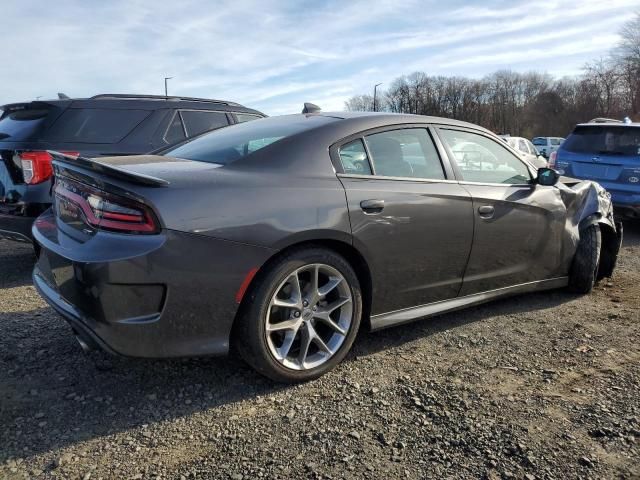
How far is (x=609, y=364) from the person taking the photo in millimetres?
3115

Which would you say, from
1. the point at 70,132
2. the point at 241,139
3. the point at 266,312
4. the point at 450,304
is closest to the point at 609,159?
the point at 450,304

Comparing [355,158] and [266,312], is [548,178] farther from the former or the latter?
[266,312]

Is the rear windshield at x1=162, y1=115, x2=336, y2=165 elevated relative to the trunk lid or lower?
elevated

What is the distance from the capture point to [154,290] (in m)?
2.34

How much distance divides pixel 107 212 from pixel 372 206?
54.7 inches

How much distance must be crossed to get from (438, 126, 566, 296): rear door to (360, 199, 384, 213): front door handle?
2.62ft

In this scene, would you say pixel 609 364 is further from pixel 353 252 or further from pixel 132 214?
pixel 132 214

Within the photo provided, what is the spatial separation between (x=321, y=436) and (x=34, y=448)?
1229 mm

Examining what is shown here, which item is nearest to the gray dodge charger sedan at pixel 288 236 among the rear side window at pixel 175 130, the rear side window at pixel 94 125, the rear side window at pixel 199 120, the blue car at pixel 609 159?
the rear side window at pixel 94 125

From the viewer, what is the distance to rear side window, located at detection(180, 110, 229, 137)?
19.9 feet

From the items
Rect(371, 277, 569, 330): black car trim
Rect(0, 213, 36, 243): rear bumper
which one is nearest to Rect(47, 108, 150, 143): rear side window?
Rect(0, 213, 36, 243): rear bumper

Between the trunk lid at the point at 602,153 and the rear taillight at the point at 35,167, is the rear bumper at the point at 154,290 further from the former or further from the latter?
the trunk lid at the point at 602,153

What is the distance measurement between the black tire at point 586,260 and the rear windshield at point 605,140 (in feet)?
12.5

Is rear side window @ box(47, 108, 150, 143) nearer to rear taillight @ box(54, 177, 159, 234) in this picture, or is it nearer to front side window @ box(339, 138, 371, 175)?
rear taillight @ box(54, 177, 159, 234)
